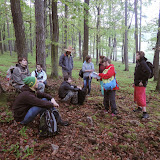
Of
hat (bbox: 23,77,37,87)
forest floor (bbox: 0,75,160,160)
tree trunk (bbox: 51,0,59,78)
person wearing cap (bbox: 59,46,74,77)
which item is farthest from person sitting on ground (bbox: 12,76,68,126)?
tree trunk (bbox: 51,0,59,78)

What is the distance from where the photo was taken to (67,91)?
5375mm

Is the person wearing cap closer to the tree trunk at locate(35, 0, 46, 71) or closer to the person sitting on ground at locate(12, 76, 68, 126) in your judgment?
the tree trunk at locate(35, 0, 46, 71)

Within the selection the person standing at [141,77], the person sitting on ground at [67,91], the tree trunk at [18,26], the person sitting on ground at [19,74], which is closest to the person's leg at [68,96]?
the person sitting on ground at [67,91]

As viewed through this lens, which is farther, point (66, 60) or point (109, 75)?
point (66, 60)

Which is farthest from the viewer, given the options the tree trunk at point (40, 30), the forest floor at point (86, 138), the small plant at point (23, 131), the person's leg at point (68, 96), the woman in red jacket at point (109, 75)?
the tree trunk at point (40, 30)

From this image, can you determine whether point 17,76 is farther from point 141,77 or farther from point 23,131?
point 141,77

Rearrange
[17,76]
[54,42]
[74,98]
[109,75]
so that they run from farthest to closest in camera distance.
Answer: [54,42] < [74,98] < [17,76] < [109,75]

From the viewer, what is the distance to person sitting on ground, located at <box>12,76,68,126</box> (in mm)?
3312

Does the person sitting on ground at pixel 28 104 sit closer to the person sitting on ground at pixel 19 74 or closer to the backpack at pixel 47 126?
the backpack at pixel 47 126

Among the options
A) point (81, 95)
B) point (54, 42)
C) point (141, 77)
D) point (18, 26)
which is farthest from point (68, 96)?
point (54, 42)

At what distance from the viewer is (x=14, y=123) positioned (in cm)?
363

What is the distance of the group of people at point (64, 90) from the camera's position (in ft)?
11.0

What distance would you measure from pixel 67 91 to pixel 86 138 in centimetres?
228

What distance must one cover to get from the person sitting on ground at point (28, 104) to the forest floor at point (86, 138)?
352mm
